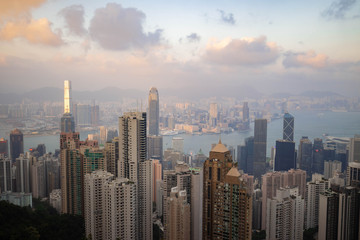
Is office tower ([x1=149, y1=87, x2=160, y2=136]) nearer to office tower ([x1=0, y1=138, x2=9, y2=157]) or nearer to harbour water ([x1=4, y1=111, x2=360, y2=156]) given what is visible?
harbour water ([x1=4, y1=111, x2=360, y2=156])

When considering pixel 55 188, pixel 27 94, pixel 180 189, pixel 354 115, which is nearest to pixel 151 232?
Answer: pixel 180 189

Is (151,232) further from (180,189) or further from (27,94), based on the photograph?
(27,94)

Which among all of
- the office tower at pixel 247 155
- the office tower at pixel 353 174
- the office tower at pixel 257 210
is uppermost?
the office tower at pixel 353 174

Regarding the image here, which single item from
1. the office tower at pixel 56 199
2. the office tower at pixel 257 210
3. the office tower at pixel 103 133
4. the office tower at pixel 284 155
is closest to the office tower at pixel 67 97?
the office tower at pixel 103 133

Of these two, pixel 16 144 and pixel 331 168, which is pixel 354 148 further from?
pixel 16 144

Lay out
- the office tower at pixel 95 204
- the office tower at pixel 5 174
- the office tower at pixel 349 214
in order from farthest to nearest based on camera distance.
→ 1. the office tower at pixel 5 174
2. the office tower at pixel 95 204
3. the office tower at pixel 349 214

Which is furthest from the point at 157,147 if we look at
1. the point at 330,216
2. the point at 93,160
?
the point at 330,216

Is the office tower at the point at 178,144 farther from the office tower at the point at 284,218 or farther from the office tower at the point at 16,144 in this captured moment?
the office tower at the point at 16,144
